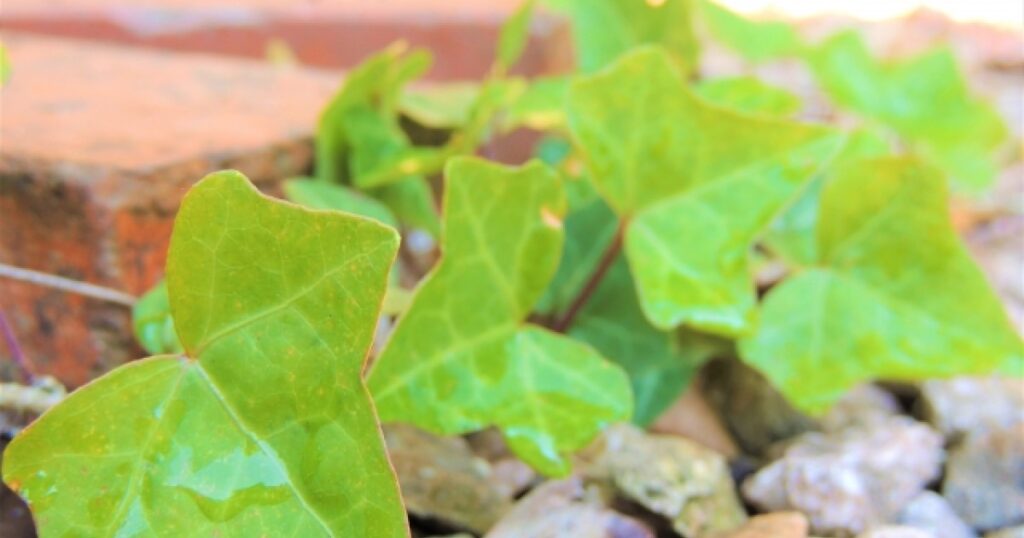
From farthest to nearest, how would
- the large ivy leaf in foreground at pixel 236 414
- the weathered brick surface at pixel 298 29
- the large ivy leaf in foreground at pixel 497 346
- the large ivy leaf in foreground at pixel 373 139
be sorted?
the weathered brick surface at pixel 298 29, the large ivy leaf in foreground at pixel 373 139, the large ivy leaf in foreground at pixel 497 346, the large ivy leaf in foreground at pixel 236 414

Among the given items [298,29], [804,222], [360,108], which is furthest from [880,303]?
[298,29]

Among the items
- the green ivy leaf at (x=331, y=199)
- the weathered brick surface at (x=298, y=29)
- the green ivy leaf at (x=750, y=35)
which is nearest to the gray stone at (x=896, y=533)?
the green ivy leaf at (x=331, y=199)

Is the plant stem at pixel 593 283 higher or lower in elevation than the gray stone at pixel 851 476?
higher

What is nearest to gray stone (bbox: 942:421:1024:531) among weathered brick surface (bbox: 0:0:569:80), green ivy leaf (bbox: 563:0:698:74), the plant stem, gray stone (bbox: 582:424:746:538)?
gray stone (bbox: 582:424:746:538)

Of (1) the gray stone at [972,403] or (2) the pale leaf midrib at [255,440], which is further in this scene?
(1) the gray stone at [972,403]

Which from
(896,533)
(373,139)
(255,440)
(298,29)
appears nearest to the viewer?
(255,440)

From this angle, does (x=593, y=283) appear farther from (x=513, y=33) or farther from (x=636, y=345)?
(x=513, y=33)

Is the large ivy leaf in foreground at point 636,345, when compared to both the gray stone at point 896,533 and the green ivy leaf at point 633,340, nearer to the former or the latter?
the green ivy leaf at point 633,340

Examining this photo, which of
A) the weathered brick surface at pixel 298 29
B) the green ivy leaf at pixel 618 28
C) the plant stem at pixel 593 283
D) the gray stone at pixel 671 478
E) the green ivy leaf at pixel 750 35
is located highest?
the green ivy leaf at pixel 618 28
